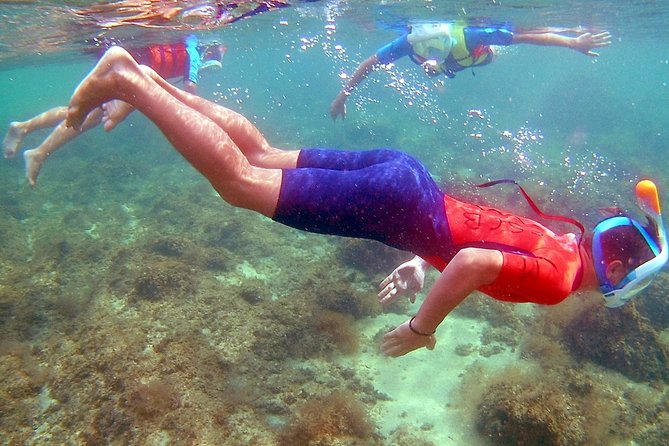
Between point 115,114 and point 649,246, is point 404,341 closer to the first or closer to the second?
point 649,246

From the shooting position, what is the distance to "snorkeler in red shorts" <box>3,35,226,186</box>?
20.1ft

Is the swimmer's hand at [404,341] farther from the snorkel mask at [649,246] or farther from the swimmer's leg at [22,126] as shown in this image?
the swimmer's leg at [22,126]

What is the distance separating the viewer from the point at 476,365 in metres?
6.55

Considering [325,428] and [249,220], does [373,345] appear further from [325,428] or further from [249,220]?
[249,220]

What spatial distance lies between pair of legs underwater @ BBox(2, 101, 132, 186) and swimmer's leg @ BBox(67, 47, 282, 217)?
1.19 meters

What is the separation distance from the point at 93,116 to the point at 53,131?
2.06ft

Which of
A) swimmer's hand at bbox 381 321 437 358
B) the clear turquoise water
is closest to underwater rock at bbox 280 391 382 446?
the clear turquoise water

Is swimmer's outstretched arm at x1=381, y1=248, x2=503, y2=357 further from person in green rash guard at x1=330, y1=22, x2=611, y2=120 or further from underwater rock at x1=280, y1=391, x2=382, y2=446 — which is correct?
person in green rash guard at x1=330, y1=22, x2=611, y2=120

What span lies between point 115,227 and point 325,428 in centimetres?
976

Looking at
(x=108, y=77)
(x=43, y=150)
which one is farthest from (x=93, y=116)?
(x=108, y=77)

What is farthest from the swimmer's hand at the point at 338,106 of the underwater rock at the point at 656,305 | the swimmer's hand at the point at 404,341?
the underwater rock at the point at 656,305

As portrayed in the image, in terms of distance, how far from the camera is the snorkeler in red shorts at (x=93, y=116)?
613cm

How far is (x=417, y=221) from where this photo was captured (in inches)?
135

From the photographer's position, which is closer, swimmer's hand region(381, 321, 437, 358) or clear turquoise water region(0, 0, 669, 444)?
swimmer's hand region(381, 321, 437, 358)
